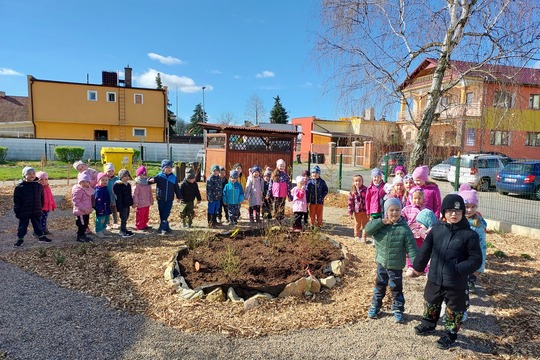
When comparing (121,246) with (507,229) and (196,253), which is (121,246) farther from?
(507,229)

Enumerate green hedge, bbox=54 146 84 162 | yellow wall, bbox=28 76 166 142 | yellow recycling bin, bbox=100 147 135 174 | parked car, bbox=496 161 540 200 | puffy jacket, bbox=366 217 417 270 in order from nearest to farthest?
puffy jacket, bbox=366 217 417 270 → parked car, bbox=496 161 540 200 → yellow recycling bin, bbox=100 147 135 174 → green hedge, bbox=54 146 84 162 → yellow wall, bbox=28 76 166 142

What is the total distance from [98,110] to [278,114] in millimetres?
36464

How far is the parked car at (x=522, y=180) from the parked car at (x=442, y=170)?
20.2 ft

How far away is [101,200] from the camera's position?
677 cm

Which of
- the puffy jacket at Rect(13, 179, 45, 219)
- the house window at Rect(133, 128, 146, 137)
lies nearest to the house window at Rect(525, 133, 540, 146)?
the house window at Rect(133, 128, 146, 137)

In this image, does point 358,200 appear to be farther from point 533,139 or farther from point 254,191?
point 533,139

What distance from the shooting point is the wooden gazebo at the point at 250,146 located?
12383 millimetres

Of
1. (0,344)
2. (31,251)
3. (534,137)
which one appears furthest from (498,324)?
(534,137)

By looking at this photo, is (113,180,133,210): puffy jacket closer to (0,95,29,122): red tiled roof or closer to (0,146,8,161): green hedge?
(0,146,8,161): green hedge

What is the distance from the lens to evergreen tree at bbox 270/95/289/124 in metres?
65.4

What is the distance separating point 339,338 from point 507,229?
6.87 metres

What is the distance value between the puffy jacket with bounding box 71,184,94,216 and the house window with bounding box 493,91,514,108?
31.3 ft

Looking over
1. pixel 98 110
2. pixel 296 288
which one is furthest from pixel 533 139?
pixel 98 110

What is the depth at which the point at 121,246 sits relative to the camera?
6.32 metres
